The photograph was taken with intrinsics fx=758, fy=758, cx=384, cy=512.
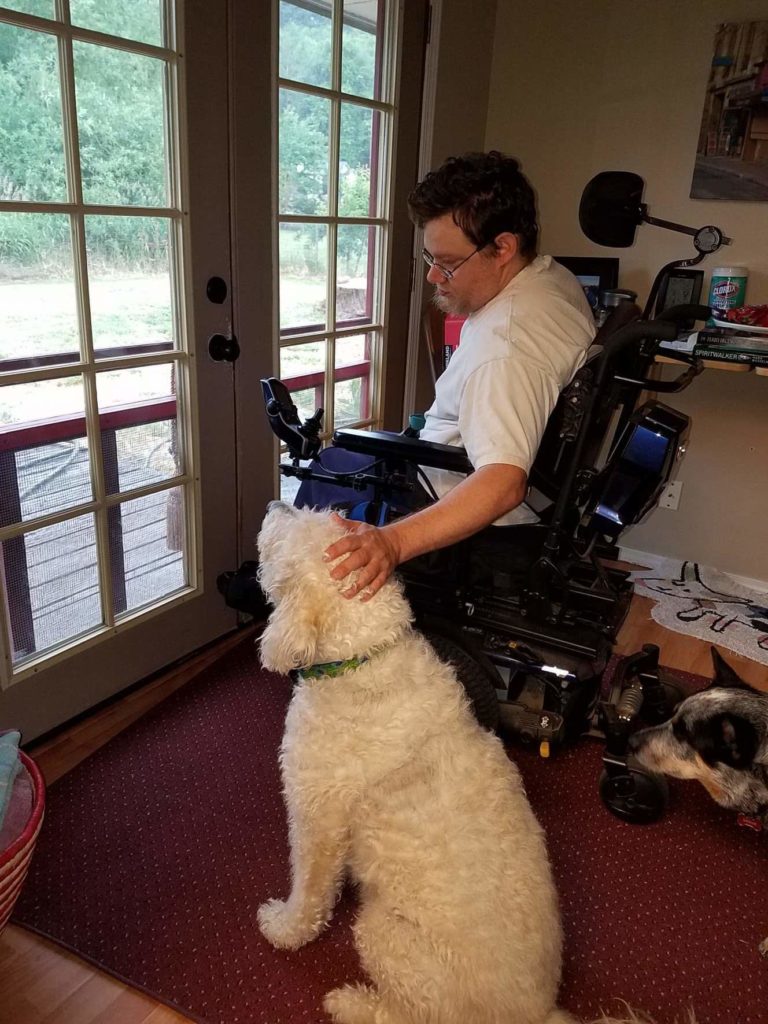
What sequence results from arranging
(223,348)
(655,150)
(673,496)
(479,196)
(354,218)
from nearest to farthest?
(479,196)
(223,348)
(354,218)
(655,150)
(673,496)

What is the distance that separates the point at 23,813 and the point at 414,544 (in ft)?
2.69

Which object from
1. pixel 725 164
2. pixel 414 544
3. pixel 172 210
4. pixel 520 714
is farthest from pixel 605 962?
pixel 725 164

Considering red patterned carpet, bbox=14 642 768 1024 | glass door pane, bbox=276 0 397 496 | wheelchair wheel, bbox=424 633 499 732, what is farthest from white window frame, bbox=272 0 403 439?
red patterned carpet, bbox=14 642 768 1024

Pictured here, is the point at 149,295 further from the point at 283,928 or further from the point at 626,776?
the point at 626,776

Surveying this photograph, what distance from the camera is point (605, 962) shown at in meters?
1.50

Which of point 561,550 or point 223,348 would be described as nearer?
point 561,550

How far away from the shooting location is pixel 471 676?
5.71 feet

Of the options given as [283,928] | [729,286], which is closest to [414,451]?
[283,928]

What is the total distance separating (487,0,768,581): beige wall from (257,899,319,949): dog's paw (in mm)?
2360

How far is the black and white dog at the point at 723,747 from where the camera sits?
1.57 metres

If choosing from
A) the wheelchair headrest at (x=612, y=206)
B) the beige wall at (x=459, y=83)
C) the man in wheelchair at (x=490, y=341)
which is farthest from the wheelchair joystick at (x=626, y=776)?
the beige wall at (x=459, y=83)

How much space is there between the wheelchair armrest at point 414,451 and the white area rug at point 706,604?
1562 mm

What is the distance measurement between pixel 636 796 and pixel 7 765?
1402 mm

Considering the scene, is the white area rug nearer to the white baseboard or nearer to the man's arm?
the white baseboard
